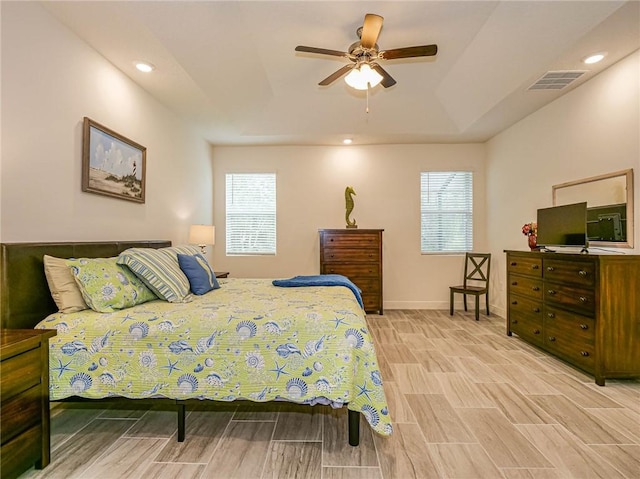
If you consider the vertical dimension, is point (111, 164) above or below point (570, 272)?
above

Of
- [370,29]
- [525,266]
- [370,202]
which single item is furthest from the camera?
[370,202]

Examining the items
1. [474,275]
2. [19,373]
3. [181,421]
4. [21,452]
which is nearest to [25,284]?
[19,373]

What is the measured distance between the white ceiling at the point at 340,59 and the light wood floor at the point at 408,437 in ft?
9.30

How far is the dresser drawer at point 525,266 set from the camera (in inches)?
130

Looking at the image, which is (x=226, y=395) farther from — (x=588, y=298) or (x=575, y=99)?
(x=575, y=99)

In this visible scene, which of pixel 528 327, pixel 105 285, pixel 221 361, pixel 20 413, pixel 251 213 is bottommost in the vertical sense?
pixel 528 327

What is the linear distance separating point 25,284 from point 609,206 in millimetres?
4680

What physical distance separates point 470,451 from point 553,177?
133 inches

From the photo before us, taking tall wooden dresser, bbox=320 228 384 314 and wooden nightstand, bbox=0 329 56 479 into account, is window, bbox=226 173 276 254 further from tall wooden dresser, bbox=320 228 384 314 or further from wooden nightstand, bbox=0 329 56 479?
wooden nightstand, bbox=0 329 56 479

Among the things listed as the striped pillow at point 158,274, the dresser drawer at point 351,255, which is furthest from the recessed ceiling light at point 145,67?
the dresser drawer at point 351,255

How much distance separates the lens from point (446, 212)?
539 centimetres

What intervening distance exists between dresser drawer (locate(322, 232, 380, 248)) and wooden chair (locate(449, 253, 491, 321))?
4.75ft

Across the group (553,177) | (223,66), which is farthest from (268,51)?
(553,177)

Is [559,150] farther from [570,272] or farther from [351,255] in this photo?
[351,255]
